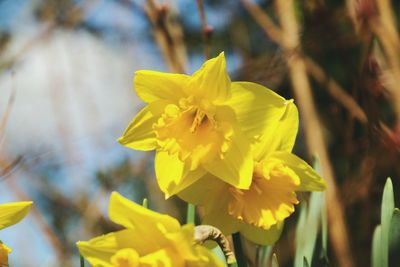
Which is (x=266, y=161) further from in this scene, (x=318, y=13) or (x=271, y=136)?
(x=318, y=13)

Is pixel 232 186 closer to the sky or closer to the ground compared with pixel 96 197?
closer to the sky

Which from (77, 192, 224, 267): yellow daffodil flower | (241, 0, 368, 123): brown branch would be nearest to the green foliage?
(77, 192, 224, 267): yellow daffodil flower

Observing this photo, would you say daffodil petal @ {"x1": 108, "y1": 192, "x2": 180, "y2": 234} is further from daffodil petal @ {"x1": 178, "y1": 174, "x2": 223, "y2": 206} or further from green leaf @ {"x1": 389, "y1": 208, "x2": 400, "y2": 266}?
green leaf @ {"x1": 389, "y1": 208, "x2": 400, "y2": 266}

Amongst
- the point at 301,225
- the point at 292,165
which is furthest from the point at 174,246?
the point at 301,225

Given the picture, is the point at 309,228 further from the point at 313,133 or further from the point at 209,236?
the point at 313,133

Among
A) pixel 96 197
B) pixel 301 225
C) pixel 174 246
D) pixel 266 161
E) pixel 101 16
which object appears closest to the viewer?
pixel 174 246

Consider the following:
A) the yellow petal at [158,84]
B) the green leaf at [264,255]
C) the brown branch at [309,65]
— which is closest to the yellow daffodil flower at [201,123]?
the yellow petal at [158,84]
